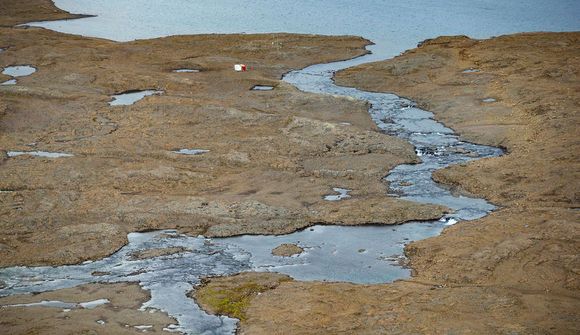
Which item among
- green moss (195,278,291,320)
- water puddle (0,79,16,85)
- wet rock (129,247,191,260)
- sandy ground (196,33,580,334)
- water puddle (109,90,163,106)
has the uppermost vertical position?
water puddle (0,79,16,85)

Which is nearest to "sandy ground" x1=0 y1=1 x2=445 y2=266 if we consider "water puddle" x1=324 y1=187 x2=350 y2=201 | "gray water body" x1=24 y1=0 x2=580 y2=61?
"water puddle" x1=324 y1=187 x2=350 y2=201

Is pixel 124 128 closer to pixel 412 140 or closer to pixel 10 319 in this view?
pixel 412 140

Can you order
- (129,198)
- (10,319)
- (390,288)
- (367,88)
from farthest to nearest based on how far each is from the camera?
(367,88) < (129,198) < (390,288) < (10,319)

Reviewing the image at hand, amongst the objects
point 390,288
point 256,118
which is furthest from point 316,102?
point 390,288

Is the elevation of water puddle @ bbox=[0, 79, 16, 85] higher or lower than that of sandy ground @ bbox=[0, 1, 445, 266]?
higher

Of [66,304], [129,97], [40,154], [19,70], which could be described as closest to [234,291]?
[66,304]

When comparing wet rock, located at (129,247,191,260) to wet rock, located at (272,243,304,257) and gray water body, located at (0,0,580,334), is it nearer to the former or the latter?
gray water body, located at (0,0,580,334)
